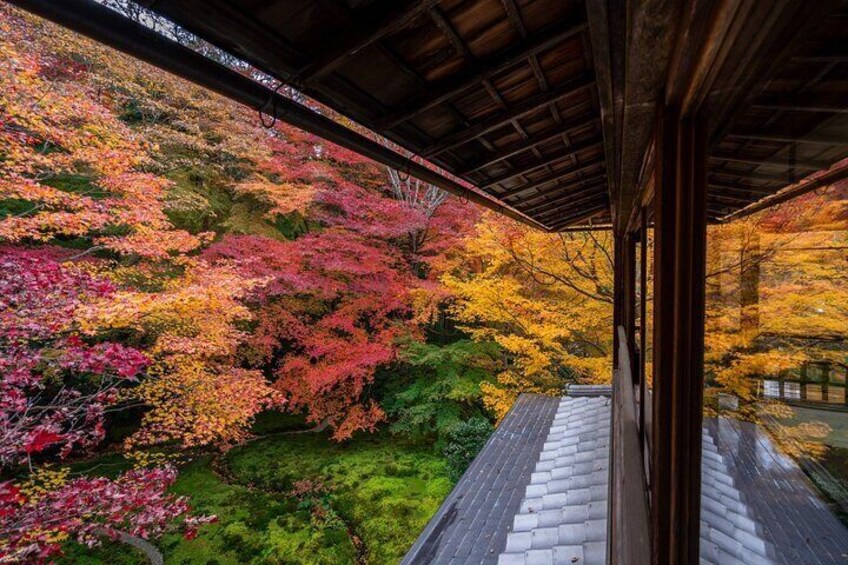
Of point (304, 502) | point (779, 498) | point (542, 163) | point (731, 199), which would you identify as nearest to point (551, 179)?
point (542, 163)

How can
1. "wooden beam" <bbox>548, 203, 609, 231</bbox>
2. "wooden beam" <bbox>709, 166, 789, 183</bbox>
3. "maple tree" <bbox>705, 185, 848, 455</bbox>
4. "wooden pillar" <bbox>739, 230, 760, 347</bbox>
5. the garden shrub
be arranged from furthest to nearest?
1. the garden shrub
2. "wooden beam" <bbox>548, 203, 609, 231</bbox>
3. "wooden pillar" <bbox>739, 230, 760, 347</bbox>
4. "maple tree" <bbox>705, 185, 848, 455</bbox>
5. "wooden beam" <bbox>709, 166, 789, 183</bbox>

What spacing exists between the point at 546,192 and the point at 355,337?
6.52 metres

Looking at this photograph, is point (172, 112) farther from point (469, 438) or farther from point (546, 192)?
point (469, 438)

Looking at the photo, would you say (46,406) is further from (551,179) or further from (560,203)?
(560,203)

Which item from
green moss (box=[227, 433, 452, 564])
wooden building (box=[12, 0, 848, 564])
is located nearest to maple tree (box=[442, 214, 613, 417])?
green moss (box=[227, 433, 452, 564])

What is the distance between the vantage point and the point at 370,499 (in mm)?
7504

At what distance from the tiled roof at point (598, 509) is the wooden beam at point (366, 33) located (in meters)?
1.67

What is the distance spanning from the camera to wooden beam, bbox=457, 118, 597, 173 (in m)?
2.31

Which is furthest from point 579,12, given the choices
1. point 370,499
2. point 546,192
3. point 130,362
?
point 370,499

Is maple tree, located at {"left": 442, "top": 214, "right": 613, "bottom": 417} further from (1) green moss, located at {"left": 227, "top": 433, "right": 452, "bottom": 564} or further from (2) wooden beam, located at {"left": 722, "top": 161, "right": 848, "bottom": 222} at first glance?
(2) wooden beam, located at {"left": 722, "top": 161, "right": 848, "bottom": 222}

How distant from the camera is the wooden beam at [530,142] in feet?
7.57

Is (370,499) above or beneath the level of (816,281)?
beneath

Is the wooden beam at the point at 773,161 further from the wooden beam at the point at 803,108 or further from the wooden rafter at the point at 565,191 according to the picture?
the wooden rafter at the point at 565,191

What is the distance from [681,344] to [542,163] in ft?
6.75
